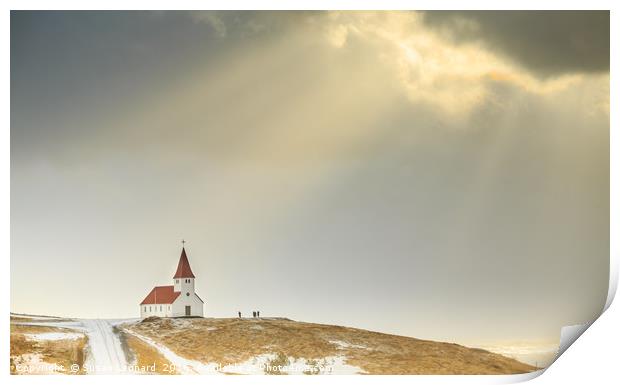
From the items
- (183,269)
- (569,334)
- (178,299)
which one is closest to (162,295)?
(178,299)

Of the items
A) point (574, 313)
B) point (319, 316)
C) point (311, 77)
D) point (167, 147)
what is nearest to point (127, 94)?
point (167, 147)

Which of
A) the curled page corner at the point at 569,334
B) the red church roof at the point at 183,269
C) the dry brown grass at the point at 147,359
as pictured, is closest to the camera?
the dry brown grass at the point at 147,359

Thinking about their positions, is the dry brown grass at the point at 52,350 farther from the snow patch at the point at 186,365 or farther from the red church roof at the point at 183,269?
the red church roof at the point at 183,269

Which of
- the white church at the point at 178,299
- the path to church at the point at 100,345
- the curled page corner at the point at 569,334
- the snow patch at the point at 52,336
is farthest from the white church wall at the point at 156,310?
the curled page corner at the point at 569,334

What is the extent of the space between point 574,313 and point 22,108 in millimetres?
6455

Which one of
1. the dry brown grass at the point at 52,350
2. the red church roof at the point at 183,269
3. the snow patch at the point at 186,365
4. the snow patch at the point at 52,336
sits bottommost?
the snow patch at the point at 186,365

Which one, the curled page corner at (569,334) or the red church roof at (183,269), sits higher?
the red church roof at (183,269)

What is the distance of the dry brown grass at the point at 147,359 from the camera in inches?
416

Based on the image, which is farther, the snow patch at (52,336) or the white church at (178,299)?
the white church at (178,299)

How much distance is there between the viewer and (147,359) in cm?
1062

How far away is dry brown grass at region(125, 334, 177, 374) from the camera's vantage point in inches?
416

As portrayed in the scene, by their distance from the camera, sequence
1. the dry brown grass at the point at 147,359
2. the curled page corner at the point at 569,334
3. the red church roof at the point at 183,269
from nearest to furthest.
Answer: the dry brown grass at the point at 147,359 < the curled page corner at the point at 569,334 < the red church roof at the point at 183,269

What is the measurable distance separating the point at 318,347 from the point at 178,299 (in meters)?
1.64

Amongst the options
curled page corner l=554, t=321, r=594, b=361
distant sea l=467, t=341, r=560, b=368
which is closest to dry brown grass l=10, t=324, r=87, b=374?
distant sea l=467, t=341, r=560, b=368
